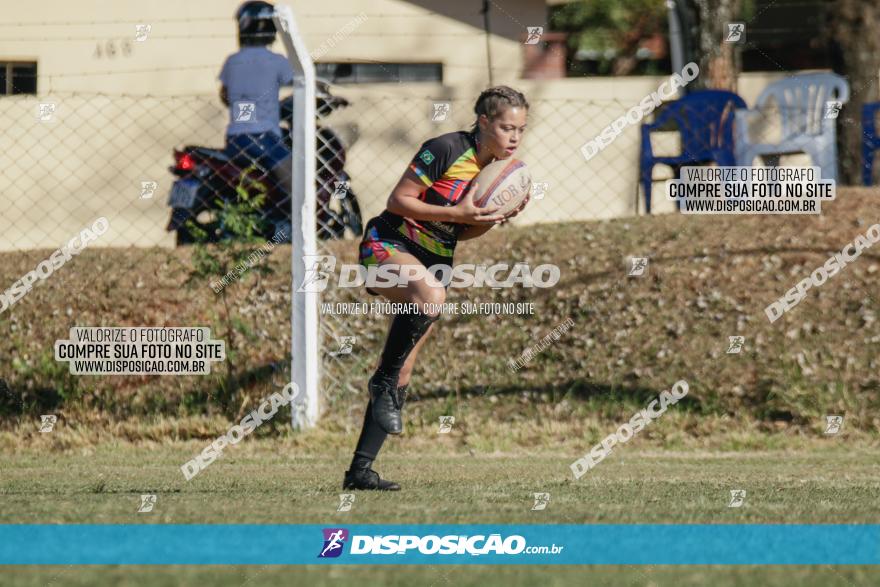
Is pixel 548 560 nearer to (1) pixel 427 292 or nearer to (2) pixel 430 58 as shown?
(1) pixel 427 292

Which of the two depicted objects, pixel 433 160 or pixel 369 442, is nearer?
pixel 433 160

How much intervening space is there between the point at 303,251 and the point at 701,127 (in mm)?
5506

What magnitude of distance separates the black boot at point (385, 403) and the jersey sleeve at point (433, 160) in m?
1.06

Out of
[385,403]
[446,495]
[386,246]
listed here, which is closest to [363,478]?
[385,403]

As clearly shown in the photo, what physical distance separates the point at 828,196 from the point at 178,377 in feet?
21.7

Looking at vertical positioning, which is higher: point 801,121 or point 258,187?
point 801,121

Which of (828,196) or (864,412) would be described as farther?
(828,196)

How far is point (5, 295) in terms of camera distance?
1198cm

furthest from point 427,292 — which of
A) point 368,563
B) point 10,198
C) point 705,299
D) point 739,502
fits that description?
point 10,198

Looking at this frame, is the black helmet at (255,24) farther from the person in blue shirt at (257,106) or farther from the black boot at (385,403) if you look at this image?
the black boot at (385,403)

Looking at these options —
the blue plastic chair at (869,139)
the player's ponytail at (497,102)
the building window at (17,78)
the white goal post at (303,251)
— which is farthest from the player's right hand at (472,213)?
the building window at (17,78)

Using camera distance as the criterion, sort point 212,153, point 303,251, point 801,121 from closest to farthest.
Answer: point 303,251, point 212,153, point 801,121

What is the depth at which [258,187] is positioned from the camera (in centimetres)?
1059

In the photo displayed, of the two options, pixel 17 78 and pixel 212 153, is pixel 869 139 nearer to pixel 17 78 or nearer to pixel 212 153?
pixel 212 153
